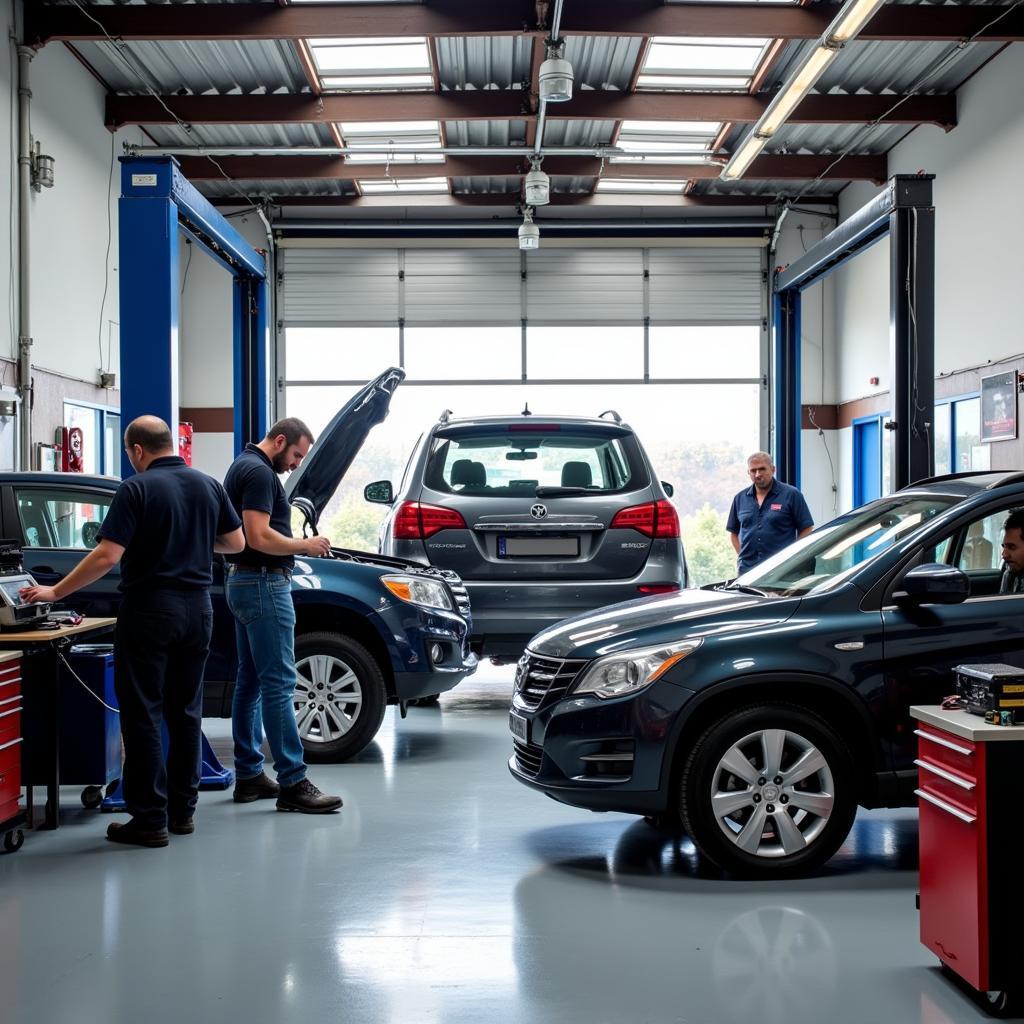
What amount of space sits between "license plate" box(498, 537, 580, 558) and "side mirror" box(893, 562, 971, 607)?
277 centimetres

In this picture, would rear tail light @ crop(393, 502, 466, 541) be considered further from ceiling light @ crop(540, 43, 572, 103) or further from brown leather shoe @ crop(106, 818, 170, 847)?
Result: ceiling light @ crop(540, 43, 572, 103)

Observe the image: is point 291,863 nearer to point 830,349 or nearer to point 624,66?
point 624,66

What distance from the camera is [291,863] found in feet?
15.1

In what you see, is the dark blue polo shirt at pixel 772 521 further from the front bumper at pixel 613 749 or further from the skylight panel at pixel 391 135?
the skylight panel at pixel 391 135

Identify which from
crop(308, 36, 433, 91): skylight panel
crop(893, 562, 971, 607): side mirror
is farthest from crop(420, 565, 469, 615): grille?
crop(308, 36, 433, 91): skylight panel

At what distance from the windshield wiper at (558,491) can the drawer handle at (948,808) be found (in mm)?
3598

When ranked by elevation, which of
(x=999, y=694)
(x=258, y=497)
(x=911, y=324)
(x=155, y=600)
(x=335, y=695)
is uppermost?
(x=911, y=324)

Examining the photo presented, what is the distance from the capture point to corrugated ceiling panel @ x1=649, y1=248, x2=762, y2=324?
1773 cm

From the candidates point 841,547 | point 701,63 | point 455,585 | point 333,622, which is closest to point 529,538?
point 455,585

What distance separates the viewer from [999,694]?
312cm

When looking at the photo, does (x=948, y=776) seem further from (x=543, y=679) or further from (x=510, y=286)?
(x=510, y=286)

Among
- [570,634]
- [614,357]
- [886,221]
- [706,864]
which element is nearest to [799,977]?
[706,864]

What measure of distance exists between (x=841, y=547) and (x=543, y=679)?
4.67ft

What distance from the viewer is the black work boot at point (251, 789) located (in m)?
5.64
